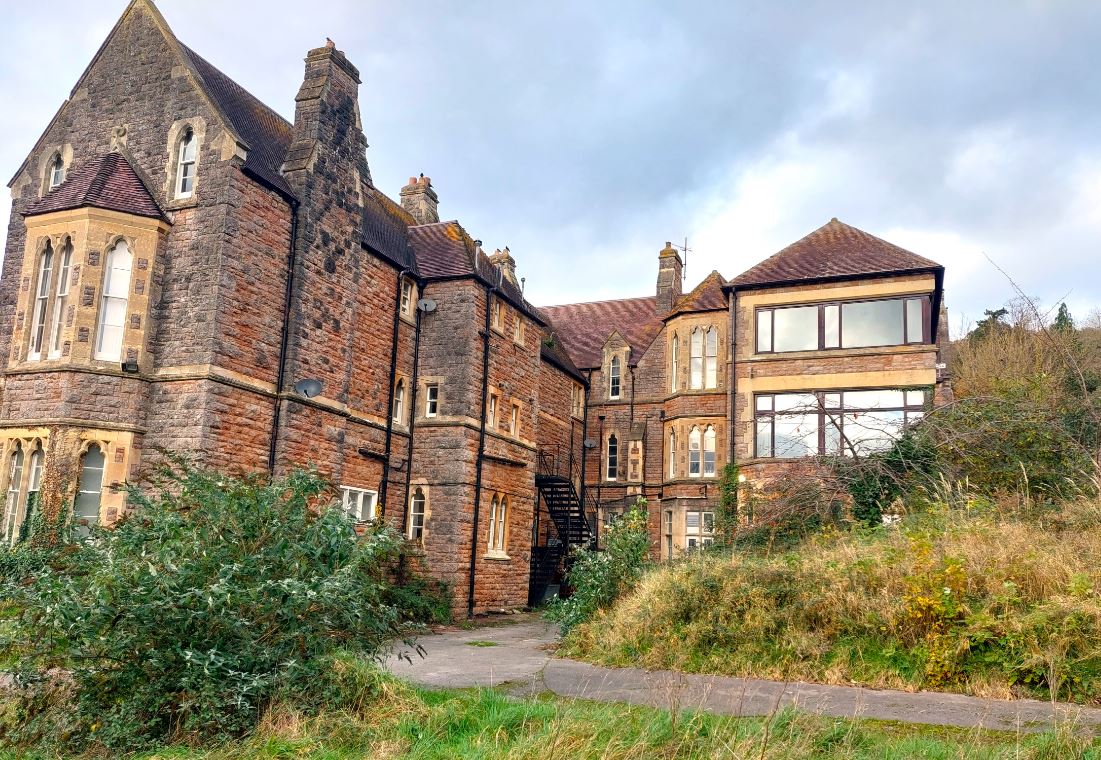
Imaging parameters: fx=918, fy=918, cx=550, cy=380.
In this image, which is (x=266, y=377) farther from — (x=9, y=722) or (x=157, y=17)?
(x=9, y=722)

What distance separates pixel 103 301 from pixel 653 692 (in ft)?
39.8

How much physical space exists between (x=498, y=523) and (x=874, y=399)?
1033 centimetres

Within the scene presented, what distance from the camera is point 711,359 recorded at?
2825 centimetres

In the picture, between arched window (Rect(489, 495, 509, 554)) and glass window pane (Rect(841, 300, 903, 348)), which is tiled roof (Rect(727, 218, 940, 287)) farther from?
arched window (Rect(489, 495, 509, 554))

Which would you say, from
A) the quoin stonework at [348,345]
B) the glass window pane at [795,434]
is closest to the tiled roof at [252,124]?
the quoin stonework at [348,345]

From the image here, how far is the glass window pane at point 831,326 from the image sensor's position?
24812 mm

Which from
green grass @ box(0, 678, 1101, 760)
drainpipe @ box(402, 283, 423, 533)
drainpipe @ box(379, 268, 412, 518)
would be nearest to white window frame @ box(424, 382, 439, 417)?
drainpipe @ box(402, 283, 423, 533)

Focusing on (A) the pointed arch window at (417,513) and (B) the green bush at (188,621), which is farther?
(A) the pointed arch window at (417,513)

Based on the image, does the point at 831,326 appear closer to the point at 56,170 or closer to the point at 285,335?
the point at 285,335

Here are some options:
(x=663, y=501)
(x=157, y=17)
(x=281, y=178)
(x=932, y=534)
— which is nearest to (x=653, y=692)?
(x=932, y=534)

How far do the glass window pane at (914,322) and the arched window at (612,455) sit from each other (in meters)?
11.3

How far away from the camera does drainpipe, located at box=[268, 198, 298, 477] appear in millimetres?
17172

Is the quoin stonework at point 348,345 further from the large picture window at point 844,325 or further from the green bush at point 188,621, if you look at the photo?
the green bush at point 188,621

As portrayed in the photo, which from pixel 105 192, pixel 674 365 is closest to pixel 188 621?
pixel 105 192
